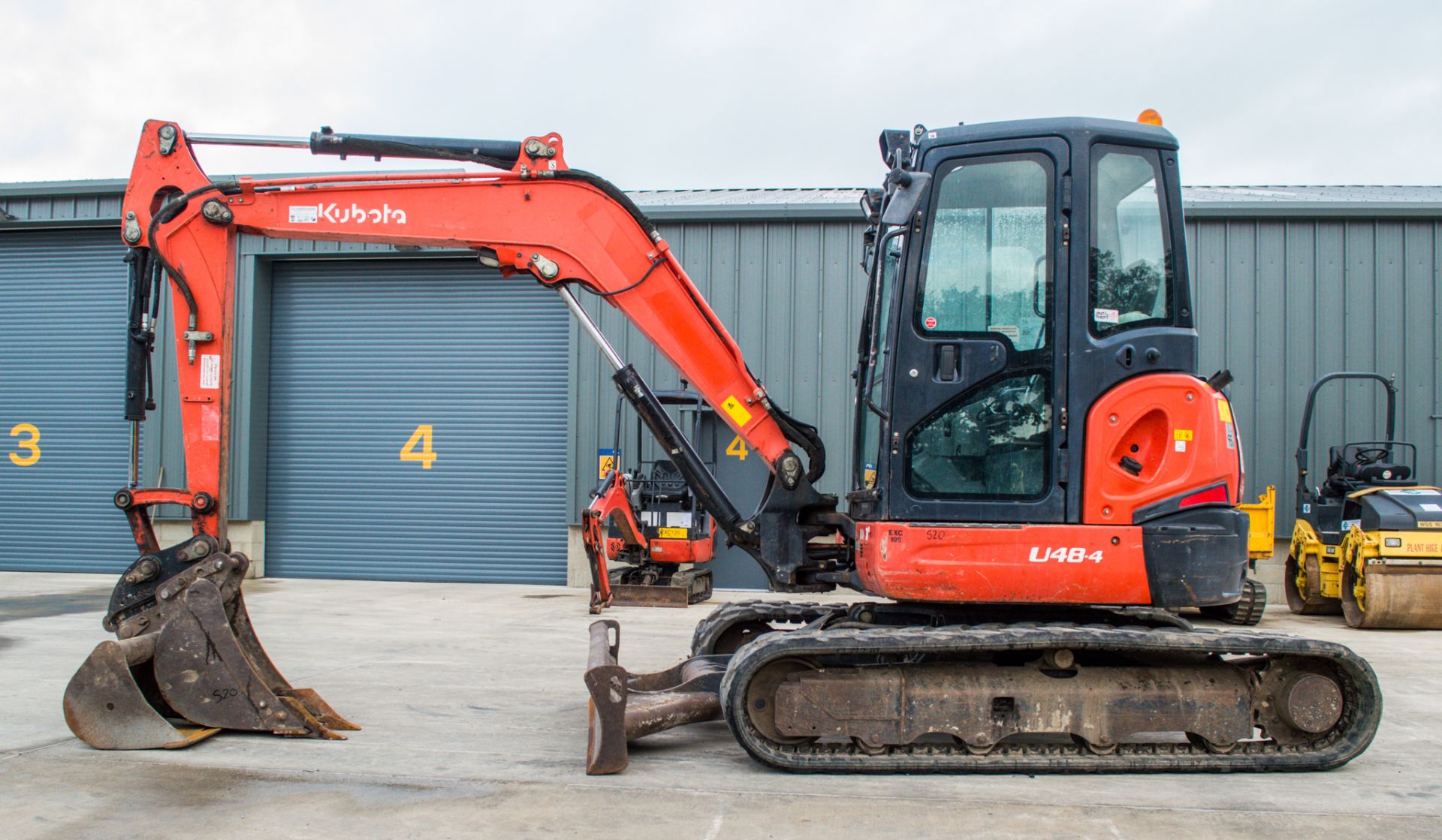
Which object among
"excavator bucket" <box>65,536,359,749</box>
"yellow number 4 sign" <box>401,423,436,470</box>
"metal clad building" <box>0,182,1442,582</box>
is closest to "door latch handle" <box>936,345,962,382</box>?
"excavator bucket" <box>65,536,359,749</box>

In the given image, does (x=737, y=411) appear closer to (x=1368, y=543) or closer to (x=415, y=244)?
(x=415, y=244)

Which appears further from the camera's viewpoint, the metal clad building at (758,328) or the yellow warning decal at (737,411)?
the metal clad building at (758,328)

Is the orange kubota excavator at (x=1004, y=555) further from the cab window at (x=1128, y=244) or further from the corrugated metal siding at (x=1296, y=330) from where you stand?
the corrugated metal siding at (x=1296, y=330)

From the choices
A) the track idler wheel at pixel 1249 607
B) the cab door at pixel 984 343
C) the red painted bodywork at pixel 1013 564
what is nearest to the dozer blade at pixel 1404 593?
the track idler wheel at pixel 1249 607

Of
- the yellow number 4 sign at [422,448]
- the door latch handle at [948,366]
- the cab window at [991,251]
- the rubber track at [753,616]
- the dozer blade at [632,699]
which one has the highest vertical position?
the cab window at [991,251]

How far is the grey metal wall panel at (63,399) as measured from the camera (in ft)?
59.3

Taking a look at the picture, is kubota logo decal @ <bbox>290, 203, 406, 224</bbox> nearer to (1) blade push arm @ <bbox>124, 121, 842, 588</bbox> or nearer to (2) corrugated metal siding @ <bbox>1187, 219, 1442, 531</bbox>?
(1) blade push arm @ <bbox>124, 121, 842, 588</bbox>

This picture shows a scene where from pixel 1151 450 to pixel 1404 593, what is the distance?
26.7ft

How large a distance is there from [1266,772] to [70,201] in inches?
747

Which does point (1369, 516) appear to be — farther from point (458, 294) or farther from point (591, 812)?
point (458, 294)

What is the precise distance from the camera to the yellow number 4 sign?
17.5 meters

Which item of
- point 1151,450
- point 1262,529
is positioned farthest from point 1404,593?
point 1151,450

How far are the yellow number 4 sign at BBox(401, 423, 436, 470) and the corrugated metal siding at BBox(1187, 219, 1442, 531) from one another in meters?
11.6

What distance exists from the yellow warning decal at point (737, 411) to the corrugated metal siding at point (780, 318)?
9.59 m
